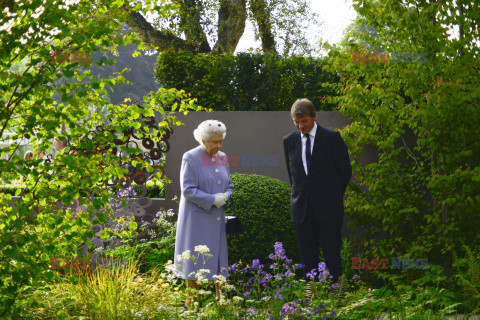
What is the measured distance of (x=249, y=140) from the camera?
880 cm

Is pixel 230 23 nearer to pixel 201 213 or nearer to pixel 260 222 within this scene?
pixel 260 222

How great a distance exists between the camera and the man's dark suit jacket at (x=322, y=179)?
520 centimetres

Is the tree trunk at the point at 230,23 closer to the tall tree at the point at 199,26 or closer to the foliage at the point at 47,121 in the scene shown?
the tall tree at the point at 199,26

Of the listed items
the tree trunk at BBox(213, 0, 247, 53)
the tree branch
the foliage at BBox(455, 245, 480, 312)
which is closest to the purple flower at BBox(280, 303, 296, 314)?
the foliage at BBox(455, 245, 480, 312)

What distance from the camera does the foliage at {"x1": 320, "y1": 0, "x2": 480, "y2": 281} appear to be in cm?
590

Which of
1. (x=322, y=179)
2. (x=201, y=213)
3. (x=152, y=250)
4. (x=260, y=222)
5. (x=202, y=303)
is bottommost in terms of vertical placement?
(x=202, y=303)

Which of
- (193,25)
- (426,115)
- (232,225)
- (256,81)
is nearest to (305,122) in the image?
(232,225)

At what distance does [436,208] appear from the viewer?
639 centimetres

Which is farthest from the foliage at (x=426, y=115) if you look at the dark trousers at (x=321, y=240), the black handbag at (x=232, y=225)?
the black handbag at (x=232, y=225)

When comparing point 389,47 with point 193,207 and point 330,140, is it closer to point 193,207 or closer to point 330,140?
point 330,140

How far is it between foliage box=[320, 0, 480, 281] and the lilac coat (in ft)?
6.94

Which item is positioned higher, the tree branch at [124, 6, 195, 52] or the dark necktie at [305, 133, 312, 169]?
the tree branch at [124, 6, 195, 52]

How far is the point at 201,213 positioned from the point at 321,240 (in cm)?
118

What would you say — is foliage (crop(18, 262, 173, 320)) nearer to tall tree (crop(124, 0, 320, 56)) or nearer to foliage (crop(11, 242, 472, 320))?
foliage (crop(11, 242, 472, 320))
